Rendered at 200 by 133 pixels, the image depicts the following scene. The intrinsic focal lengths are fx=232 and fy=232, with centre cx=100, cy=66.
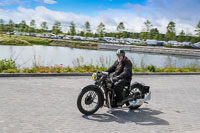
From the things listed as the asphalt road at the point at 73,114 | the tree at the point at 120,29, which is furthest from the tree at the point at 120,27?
the asphalt road at the point at 73,114

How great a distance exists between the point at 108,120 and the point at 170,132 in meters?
1.47

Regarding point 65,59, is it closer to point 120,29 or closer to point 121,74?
point 121,74

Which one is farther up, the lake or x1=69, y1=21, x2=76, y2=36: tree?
x1=69, y1=21, x2=76, y2=36: tree

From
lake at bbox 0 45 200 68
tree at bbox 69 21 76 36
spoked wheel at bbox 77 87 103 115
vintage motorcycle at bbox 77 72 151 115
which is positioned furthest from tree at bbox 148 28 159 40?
spoked wheel at bbox 77 87 103 115

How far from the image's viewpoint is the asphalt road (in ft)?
16.6

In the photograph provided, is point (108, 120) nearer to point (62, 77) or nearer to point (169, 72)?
point (62, 77)

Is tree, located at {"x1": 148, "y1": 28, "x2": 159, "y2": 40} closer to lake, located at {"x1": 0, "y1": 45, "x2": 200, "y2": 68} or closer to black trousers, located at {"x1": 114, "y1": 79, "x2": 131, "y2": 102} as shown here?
lake, located at {"x1": 0, "y1": 45, "x2": 200, "y2": 68}

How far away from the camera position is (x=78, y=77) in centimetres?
1187

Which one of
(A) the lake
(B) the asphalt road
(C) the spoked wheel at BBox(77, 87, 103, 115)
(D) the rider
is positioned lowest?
(B) the asphalt road

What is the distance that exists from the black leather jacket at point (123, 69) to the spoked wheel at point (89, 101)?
0.79m

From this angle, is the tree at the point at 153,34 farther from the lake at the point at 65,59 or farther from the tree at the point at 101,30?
the lake at the point at 65,59

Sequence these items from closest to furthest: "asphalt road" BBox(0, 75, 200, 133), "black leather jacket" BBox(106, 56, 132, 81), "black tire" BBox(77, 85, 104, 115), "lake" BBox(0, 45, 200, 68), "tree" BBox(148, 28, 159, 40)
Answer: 1. "asphalt road" BBox(0, 75, 200, 133)
2. "black tire" BBox(77, 85, 104, 115)
3. "black leather jacket" BBox(106, 56, 132, 81)
4. "lake" BBox(0, 45, 200, 68)
5. "tree" BBox(148, 28, 159, 40)

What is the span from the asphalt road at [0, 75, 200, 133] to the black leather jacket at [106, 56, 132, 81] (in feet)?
3.45

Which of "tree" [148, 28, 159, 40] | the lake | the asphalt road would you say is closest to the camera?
the asphalt road
